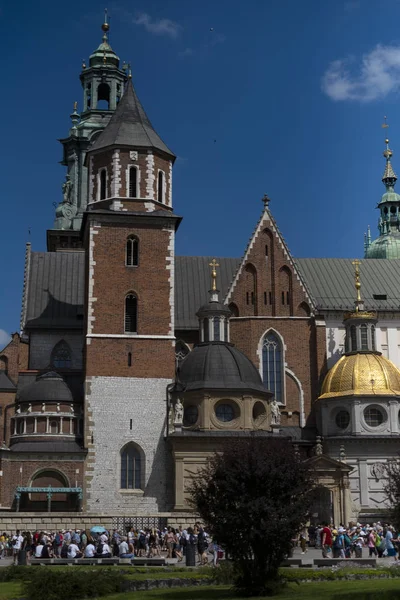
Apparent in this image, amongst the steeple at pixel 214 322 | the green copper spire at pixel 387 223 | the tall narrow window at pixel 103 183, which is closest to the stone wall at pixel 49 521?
the steeple at pixel 214 322

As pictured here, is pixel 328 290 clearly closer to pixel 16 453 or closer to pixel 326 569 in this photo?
pixel 16 453

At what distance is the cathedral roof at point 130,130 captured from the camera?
5706 cm

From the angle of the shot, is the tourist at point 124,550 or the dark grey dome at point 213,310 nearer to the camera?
the tourist at point 124,550

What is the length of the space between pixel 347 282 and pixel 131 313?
18.8 m

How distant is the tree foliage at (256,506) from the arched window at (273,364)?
32.0 metres

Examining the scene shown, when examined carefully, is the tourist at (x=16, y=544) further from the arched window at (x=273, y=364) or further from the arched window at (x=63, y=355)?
the arched window at (x=273, y=364)

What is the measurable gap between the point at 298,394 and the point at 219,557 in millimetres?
24799

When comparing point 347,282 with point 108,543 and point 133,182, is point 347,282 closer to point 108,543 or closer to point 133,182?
point 133,182

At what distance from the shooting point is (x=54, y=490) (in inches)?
1984

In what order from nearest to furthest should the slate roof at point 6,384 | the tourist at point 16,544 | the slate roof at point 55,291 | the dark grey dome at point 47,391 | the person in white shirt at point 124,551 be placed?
the person in white shirt at point 124,551, the tourist at point 16,544, the dark grey dome at point 47,391, the slate roof at point 6,384, the slate roof at point 55,291

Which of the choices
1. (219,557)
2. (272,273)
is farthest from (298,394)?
(219,557)

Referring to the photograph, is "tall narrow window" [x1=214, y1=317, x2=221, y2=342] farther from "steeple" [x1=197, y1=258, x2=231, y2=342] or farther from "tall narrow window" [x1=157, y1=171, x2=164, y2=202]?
"tall narrow window" [x1=157, y1=171, x2=164, y2=202]

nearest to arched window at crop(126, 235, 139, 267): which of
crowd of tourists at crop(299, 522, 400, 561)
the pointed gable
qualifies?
the pointed gable

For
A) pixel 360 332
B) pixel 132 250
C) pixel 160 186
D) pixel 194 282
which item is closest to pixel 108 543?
pixel 132 250
